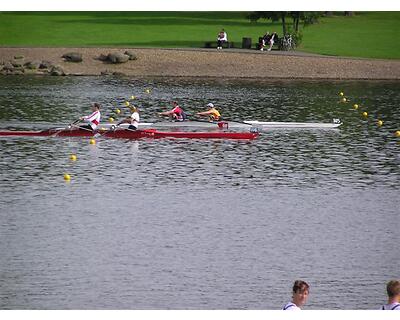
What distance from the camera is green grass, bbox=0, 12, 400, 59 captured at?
216 ft

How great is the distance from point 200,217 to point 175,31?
46554mm

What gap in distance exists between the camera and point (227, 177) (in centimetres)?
3250

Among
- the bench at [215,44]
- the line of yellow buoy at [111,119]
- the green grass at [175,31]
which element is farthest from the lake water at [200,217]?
the green grass at [175,31]

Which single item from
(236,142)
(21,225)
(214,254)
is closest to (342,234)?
(214,254)

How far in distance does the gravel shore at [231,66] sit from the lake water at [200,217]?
13919 millimetres

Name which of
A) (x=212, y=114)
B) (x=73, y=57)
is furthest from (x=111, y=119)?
(x=73, y=57)

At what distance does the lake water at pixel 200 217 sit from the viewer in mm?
21297

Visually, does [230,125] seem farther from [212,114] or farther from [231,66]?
[231,66]

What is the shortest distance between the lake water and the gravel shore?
1392cm

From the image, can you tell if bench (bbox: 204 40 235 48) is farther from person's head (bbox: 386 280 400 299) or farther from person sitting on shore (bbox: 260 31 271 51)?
person's head (bbox: 386 280 400 299)

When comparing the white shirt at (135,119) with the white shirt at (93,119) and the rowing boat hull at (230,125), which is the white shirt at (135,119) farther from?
the rowing boat hull at (230,125)

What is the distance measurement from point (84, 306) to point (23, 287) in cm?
159
